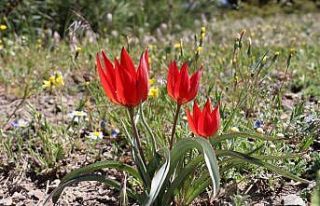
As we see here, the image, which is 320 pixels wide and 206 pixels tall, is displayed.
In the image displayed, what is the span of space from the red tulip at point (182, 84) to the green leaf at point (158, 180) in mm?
207

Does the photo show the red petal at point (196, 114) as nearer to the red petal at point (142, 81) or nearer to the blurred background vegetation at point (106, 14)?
the red petal at point (142, 81)

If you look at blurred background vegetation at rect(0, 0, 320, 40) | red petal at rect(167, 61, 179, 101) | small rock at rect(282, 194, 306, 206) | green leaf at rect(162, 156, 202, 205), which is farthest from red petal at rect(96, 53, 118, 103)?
blurred background vegetation at rect(0, 0, 320, 40)

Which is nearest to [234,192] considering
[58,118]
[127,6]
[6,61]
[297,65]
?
[58,118]

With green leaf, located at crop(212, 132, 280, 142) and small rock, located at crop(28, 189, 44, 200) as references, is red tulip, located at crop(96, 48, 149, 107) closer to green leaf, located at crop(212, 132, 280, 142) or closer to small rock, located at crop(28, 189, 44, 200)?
green leaf, located at crop(212, 132, 280, 142)

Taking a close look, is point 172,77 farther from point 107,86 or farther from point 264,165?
point 264,165

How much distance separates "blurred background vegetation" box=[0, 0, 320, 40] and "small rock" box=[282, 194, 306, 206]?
1441 mm

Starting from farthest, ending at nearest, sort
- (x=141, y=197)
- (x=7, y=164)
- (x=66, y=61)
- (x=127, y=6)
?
(x=127, y=6) < (x=66, y=61) < (x=7, y=164) < (x=141, y=197)

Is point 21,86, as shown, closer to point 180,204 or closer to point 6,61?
point 6,61

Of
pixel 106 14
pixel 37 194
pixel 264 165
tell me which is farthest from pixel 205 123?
pixel 106 14

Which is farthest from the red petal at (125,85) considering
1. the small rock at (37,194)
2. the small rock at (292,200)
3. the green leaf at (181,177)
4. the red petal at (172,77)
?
the small rock at (37,194)

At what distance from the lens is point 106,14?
21.4 ft

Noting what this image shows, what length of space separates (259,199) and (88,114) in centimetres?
130

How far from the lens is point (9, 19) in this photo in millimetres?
5754

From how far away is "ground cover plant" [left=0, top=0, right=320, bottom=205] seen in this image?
1.78 metres
